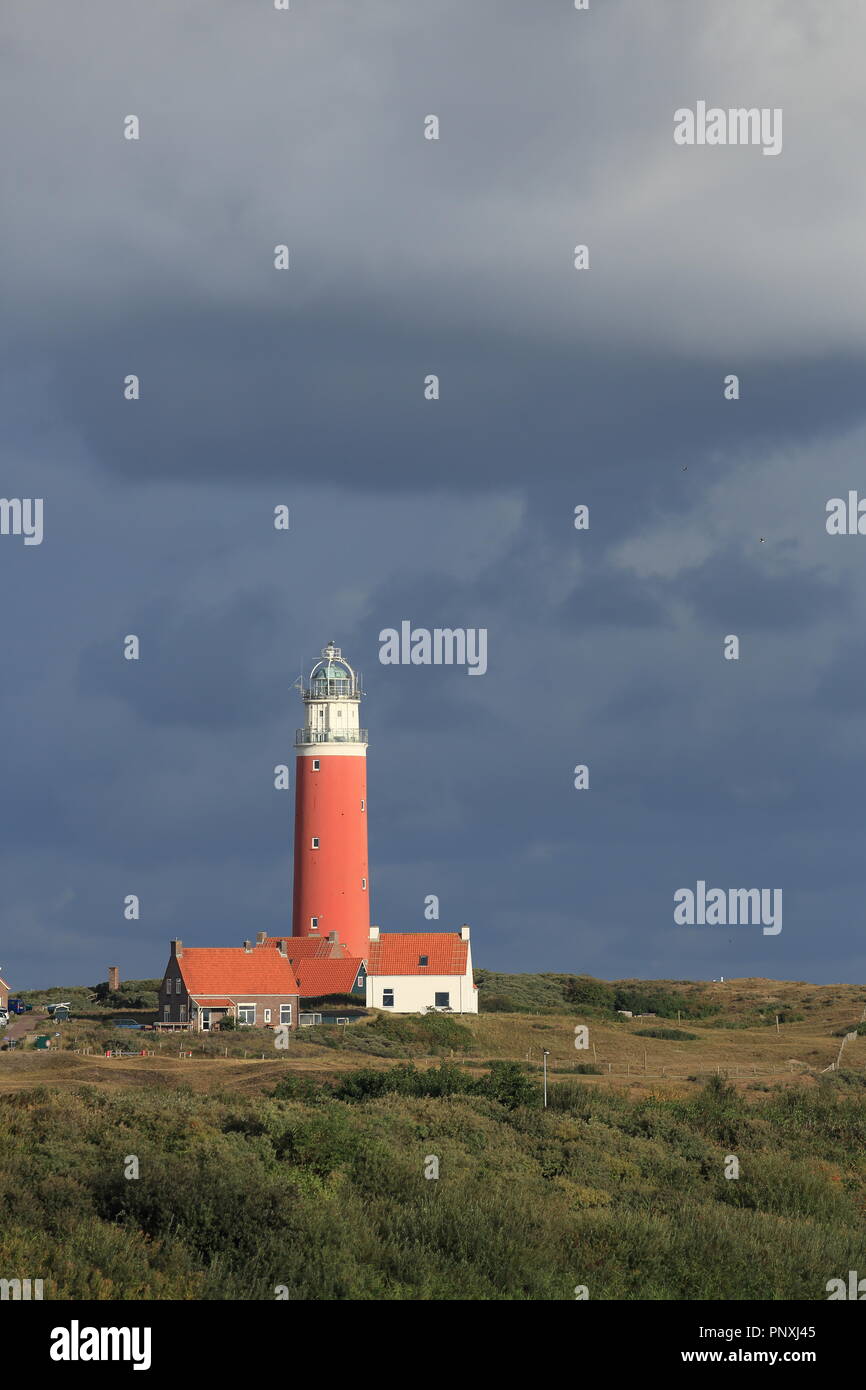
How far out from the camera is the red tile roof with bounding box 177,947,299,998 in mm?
68062

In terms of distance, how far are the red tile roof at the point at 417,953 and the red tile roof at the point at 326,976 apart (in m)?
0.90

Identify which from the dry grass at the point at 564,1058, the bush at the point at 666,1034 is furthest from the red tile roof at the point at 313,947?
the bush at the point at 666,1034

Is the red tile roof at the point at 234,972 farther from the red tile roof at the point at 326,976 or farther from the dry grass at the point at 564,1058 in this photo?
the dry grass at the point at 564,1058

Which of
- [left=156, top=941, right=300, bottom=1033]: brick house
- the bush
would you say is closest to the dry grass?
the bush

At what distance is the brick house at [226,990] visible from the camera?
67562 millimetres

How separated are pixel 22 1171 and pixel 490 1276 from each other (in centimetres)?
627

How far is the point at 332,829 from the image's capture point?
2857 inches

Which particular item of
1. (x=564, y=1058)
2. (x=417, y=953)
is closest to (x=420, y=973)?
(x=417, y=953)

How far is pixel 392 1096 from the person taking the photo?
33.0 metres

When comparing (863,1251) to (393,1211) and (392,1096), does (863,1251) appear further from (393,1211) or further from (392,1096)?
(392,1096)

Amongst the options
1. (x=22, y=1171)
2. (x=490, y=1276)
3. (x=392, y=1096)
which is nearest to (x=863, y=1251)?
(x=490, y=1276)

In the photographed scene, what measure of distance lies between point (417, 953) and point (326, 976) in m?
4.26

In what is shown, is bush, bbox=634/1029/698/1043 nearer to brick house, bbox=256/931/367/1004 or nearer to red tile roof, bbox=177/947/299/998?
brick house, bbox=256/931/367/1004

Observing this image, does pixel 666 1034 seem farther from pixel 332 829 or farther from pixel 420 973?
pixel 332 829
